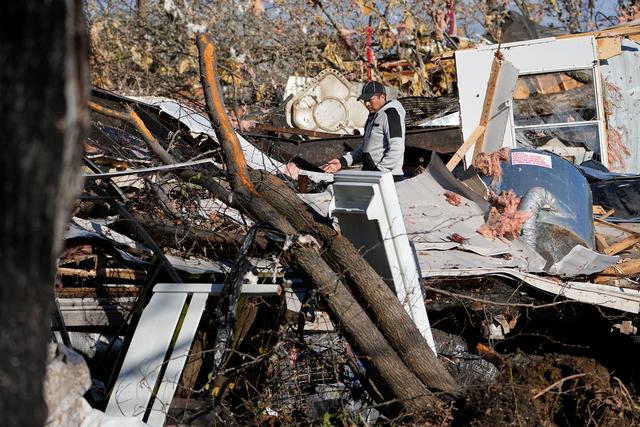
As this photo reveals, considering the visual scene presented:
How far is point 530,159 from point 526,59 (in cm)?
325

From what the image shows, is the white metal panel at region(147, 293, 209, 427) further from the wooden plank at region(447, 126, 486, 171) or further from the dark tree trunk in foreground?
the wooden plank at region(447, 126, 486, 171)

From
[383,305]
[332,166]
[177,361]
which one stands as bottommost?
[177,361]

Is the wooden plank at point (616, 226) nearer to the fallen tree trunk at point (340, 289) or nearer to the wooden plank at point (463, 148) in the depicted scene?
the wooden plank at point (463, 148)

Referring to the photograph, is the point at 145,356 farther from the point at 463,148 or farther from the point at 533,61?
the point at 533,61

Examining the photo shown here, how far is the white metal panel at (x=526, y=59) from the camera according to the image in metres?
10.6

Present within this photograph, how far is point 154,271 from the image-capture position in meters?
5.84

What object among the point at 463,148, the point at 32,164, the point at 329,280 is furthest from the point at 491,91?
the point at 32,164

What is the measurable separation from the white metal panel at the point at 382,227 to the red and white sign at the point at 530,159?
8.65 ft

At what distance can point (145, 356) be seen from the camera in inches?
206

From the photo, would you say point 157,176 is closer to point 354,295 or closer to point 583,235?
point 354,295

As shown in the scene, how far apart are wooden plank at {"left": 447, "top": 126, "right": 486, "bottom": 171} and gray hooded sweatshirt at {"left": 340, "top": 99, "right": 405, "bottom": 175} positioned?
0.97 meters

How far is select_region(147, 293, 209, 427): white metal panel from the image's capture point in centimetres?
504

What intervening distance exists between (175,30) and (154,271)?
7.74m

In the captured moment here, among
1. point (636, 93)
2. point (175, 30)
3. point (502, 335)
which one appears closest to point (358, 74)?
point (175, 30)
